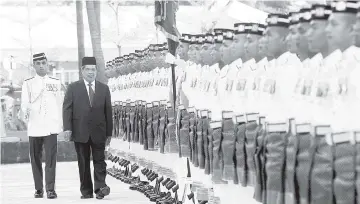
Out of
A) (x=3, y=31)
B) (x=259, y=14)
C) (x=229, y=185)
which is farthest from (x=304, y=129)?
(x=3, y=31)

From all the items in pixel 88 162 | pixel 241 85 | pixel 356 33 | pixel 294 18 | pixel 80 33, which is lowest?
pixel 88 162

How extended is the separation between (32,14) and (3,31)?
2207mm

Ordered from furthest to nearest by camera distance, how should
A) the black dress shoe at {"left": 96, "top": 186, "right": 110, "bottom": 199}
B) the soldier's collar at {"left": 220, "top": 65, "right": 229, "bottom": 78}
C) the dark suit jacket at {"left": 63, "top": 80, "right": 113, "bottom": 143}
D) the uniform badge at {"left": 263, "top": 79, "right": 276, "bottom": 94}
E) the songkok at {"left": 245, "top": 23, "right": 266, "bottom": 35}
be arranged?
the black dress shoe at {"left": 96, "top": 186, "right": 110, "bottom": 199}, the dark suit jacket at {"left": 63, "top": 80, "right": 113, "bottom": 143}, the soldier's collar at {"left": 220, "top": 65, "right": 229, "bottom": 78}, the songkok at {"left": 245, "top": 23, "right": 266, "bottom": 35}, the uniform badge at {"left": 263, "top": 79, "right": 276, "bottom": 94}

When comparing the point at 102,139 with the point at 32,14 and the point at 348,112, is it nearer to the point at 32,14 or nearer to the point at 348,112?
the point at 348,112

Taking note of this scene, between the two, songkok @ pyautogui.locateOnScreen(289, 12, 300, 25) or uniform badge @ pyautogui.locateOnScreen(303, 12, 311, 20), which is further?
songkok @ pyautogui.locateOnScreen(289, 12, 300, 25)

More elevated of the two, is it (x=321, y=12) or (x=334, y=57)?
(x=321, y=12)

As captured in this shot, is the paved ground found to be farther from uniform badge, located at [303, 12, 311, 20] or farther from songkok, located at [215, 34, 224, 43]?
uniform badge, located at [303, 12, 311, 20]

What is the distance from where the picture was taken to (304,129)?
5457mm

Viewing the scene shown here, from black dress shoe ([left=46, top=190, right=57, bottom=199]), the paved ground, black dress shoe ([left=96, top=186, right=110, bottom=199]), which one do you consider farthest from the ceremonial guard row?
black dress shoe ([left=46, top=190, right=57, bottom=199])

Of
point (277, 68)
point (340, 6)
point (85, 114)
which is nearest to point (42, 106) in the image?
point (85, 114)

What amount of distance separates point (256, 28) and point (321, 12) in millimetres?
1362

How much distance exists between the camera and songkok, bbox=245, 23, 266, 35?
6.70 m

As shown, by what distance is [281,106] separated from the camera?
5836 mm

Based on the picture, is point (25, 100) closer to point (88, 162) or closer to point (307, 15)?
point (88, 162)
